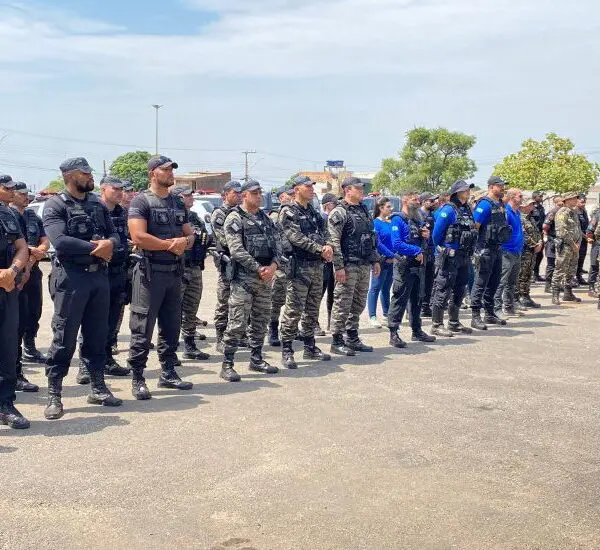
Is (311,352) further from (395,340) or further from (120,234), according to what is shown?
(120,234)

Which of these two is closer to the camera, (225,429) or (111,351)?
(225,429)

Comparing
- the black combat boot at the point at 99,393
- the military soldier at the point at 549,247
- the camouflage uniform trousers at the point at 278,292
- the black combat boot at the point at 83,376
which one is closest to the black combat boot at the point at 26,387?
the black combat boot at the point at 83,376

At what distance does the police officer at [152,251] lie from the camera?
6.48 metres

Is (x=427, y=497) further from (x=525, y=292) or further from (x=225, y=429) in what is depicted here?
(x=525, y=292)

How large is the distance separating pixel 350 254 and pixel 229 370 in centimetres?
206

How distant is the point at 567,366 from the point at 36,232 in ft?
19.0

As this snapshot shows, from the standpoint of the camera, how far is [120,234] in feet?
25.0

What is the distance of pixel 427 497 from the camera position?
14.4ft

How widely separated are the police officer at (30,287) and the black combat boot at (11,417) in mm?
1062

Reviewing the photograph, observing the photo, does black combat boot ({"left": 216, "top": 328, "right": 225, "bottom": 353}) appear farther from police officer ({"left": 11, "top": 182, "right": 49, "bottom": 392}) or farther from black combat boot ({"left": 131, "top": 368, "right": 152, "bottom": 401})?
black combat boot ({"left": 131, "top": 368, "right": 152, "bottom": 401})

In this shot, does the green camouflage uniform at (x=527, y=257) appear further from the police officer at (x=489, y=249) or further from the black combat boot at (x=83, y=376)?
the black combat boot at (x=83, y=376)

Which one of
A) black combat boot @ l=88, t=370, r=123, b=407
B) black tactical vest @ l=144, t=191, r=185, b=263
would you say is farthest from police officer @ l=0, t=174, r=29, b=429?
black tactical vest @ l=144, t=191, r=185, b=263

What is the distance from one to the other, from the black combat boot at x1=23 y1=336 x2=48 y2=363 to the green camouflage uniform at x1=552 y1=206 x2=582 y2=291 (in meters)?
8.63

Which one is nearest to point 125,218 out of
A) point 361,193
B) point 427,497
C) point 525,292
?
point 361,193
